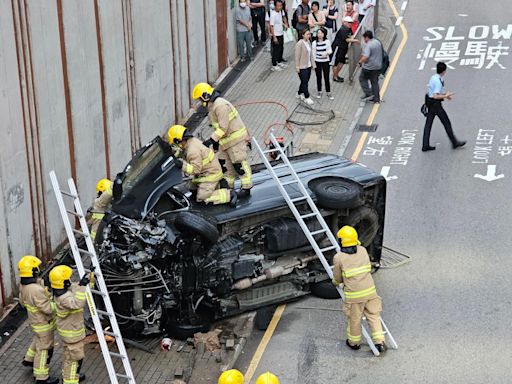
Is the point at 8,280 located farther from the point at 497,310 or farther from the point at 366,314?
the point at 497,310

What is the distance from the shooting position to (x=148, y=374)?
41.7ft

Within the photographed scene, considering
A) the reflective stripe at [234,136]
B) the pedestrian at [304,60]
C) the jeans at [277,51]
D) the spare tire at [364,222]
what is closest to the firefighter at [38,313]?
the reflective stripe at [234,136]

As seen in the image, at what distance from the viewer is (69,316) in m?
11.9

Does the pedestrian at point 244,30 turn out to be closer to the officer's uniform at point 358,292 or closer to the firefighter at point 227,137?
the firefighter at point 227,137

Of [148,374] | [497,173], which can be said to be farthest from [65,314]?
[497,173]

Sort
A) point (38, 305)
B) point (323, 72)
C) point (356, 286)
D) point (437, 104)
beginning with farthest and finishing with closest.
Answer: point (323, 72), point (437, 104), point (356, 286), point (38, 305)

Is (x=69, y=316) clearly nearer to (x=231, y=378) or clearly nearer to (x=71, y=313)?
(x=71, y=313)

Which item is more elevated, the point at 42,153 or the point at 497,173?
the point at 42,153

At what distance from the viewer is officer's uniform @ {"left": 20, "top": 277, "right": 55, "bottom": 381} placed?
474 inches

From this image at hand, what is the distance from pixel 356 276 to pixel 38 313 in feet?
12.7

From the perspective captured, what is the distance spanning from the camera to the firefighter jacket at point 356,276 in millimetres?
12891

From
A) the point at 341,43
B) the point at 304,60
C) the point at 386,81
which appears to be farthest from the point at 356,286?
the point at 386,81

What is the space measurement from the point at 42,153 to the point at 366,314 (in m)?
5.28

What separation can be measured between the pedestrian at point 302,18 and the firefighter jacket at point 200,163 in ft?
33.6
